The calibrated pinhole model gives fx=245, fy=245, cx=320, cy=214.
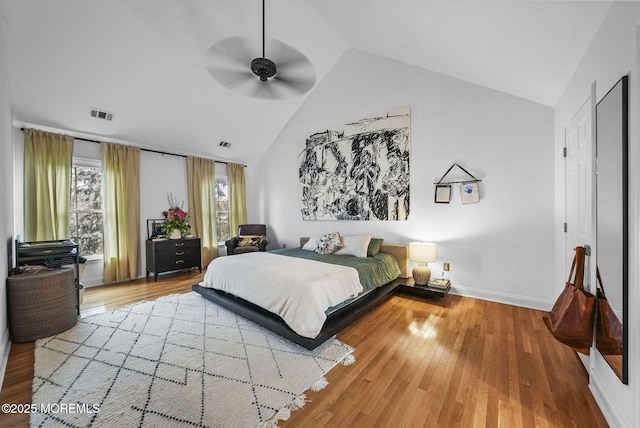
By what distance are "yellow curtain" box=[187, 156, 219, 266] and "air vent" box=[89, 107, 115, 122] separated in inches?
60.5

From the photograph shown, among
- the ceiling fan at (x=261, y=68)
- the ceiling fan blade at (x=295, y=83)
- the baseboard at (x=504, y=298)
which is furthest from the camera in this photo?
the baseboard at (x=504, y=298)

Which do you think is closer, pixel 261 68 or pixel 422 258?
pixel 261 68

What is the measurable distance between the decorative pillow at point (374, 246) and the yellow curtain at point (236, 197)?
3.61 meters

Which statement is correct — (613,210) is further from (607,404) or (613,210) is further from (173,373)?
(173,373)

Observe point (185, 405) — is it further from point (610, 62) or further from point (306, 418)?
point (610, 62)

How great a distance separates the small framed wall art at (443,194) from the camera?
355 centimetres

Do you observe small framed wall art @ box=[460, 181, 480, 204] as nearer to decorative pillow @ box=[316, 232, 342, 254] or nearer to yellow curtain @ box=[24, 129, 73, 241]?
decorative pillow @ box=[316, 232, 342, 254]

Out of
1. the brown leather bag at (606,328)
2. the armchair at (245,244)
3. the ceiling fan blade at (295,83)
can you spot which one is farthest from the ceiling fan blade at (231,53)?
the armchair at (245,244)

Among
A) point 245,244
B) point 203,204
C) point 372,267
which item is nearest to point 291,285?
point 372,267

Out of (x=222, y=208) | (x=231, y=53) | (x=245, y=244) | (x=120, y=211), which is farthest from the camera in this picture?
(x=222, y=208)

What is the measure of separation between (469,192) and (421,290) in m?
1.51

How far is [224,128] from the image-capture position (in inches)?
197

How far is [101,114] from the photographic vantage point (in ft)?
12.3

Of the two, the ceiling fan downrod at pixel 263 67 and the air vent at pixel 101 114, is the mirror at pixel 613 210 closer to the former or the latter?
the ceiling fan downrod at pixel 263 67
